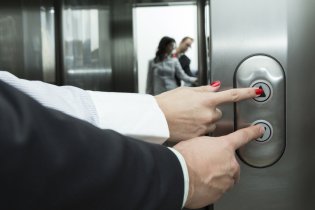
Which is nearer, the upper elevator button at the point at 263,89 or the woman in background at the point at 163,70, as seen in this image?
the upper elevator button at the point at 263,89

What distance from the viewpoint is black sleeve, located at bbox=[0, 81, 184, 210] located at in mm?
359

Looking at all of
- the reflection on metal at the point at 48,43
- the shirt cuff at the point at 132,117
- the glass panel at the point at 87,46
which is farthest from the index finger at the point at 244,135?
the reflection on metal at the point at 48,43

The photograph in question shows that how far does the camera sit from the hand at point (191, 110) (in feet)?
2.26

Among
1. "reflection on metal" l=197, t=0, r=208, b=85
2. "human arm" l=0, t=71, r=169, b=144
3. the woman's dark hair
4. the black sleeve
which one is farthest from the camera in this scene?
the woman's dark hair

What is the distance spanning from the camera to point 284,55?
0.68m

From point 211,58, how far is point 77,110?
9.4 inches

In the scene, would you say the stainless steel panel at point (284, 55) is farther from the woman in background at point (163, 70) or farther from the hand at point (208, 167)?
the woman in background at point (163, 70)

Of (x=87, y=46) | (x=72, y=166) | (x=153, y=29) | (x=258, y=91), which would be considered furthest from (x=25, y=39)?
(x=72, y=166)

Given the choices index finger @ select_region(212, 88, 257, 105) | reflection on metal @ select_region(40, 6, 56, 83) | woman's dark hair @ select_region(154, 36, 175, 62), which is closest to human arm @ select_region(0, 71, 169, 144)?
index finger @ select_region(212, 88, 257, 105)

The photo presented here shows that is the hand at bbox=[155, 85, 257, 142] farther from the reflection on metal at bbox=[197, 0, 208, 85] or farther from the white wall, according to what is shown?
the white wall

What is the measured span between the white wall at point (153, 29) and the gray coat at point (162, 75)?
2cm

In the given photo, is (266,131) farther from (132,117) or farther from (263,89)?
(132,117)

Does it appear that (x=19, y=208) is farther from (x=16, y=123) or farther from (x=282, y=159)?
(x=282, y=159)

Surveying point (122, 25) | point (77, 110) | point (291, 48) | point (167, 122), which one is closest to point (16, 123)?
point (77, 110)
